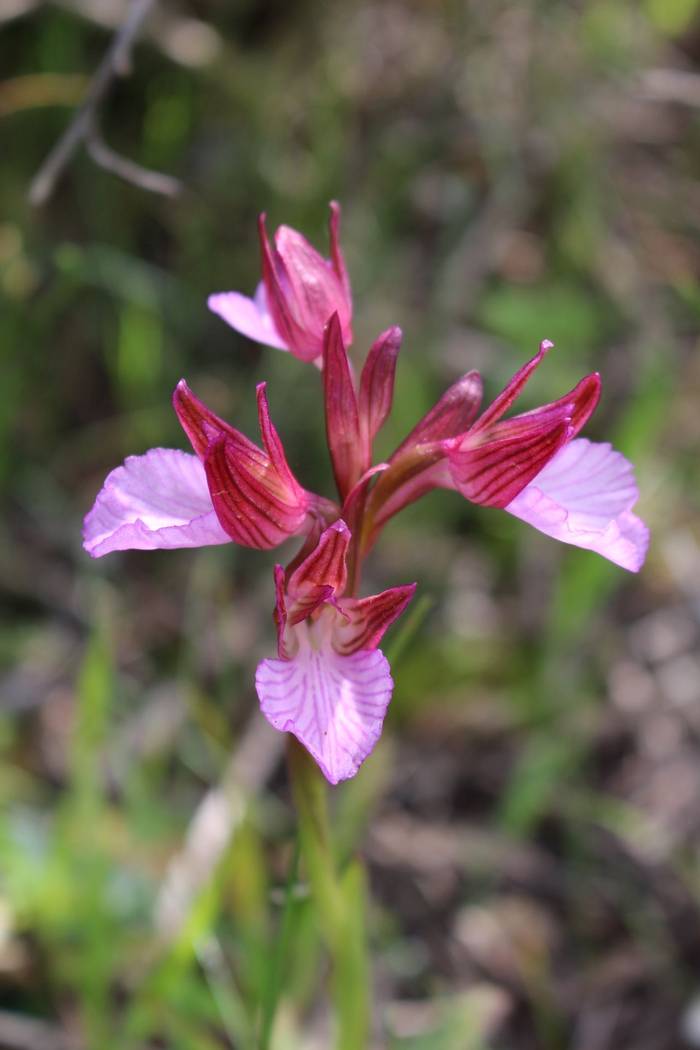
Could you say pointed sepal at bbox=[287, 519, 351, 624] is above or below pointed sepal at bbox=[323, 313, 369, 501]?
below

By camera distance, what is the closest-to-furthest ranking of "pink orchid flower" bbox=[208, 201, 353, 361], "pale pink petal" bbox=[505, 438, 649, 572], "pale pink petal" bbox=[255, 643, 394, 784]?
"pale pink petal" bbox=[255, 643, 394, 784], "pale pink petal" bbox=[505, 438, 649, 572], "pink orchid flower" bbox=[208, 201, 353, 361]

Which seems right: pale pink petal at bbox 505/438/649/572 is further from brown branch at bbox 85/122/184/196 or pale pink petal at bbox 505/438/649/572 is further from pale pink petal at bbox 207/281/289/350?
brown branch at bbox 85/122/184/196

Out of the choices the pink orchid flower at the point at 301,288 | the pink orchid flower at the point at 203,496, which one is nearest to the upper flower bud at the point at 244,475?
the pink orchid flower at the point at 203,496

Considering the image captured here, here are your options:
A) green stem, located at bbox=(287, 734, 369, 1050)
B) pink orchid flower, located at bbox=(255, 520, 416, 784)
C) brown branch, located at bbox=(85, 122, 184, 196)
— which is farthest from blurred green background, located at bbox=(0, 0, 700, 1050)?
pink orchid flower, located at bbox=(255, 520, 416, 784)

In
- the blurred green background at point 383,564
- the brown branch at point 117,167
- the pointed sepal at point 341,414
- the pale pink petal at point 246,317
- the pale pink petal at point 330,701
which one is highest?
the pointed sepal at point 341,414

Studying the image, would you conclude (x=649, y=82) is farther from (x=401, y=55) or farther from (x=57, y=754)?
(x=57, y=754)

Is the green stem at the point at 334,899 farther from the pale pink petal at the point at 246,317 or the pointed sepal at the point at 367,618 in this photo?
the pale pink petal at the point at 246,317

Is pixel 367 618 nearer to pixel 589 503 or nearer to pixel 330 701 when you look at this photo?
pixel 330 701

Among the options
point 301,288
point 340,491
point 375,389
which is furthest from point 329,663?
point 301,288
